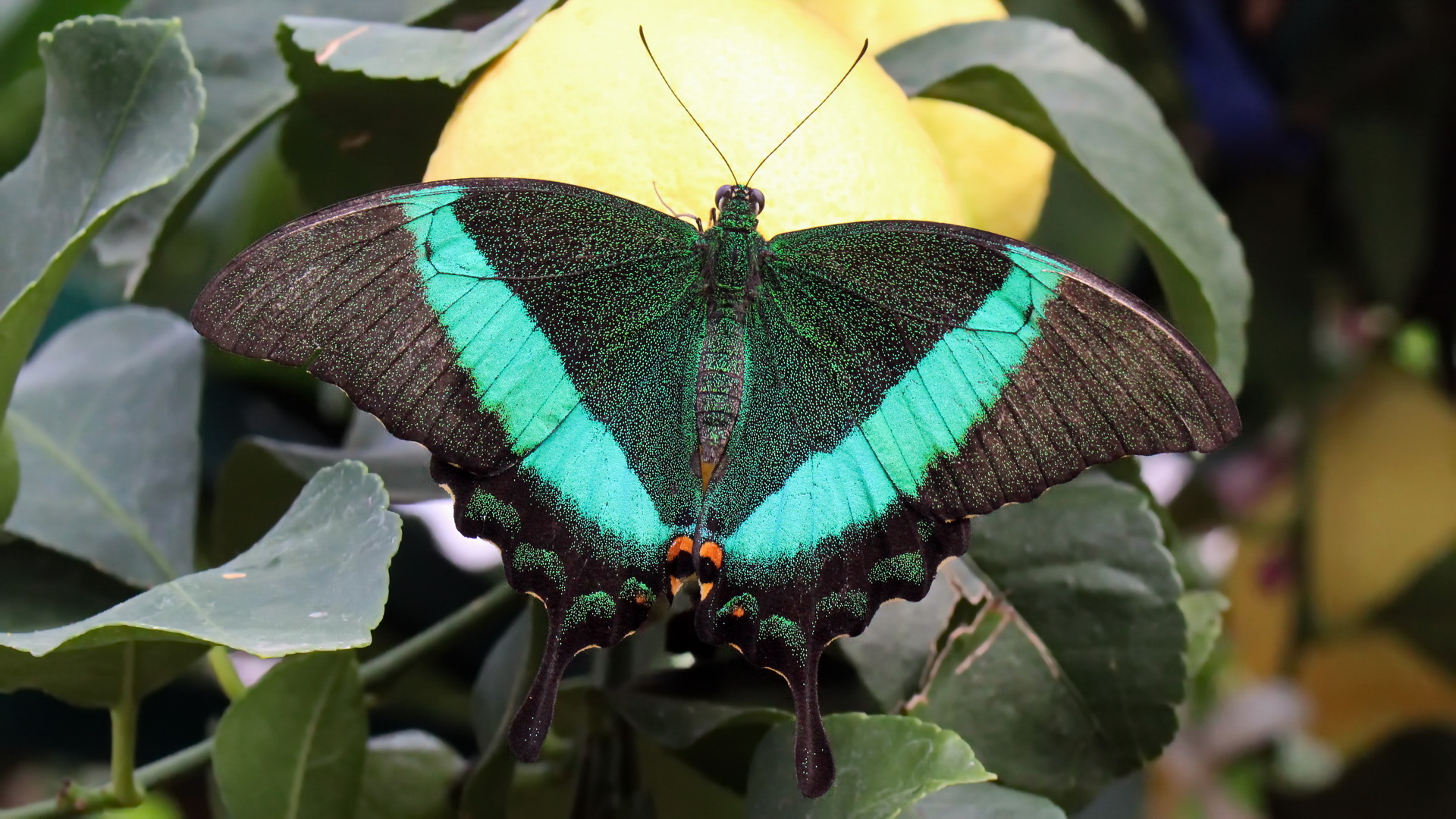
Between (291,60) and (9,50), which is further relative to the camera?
(9,50)

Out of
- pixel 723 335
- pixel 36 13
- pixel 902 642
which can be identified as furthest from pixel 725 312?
pixel 36 13

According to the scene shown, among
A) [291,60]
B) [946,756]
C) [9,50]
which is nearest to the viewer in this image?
[946,756]

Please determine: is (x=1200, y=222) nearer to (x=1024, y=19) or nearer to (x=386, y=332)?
(x=1024, y=19)

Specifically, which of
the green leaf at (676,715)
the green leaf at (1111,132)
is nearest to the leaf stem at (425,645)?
the green leaf at (676,715)

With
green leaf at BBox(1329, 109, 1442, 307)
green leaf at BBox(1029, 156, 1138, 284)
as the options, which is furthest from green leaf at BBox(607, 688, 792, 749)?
green leaf at BBox(1329, 109, 1442, 307)

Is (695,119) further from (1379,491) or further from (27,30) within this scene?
(1379,491)

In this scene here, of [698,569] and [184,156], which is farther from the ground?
[184,156]

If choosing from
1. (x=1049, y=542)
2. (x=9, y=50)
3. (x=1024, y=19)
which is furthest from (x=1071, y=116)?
(x=9, y=50)
